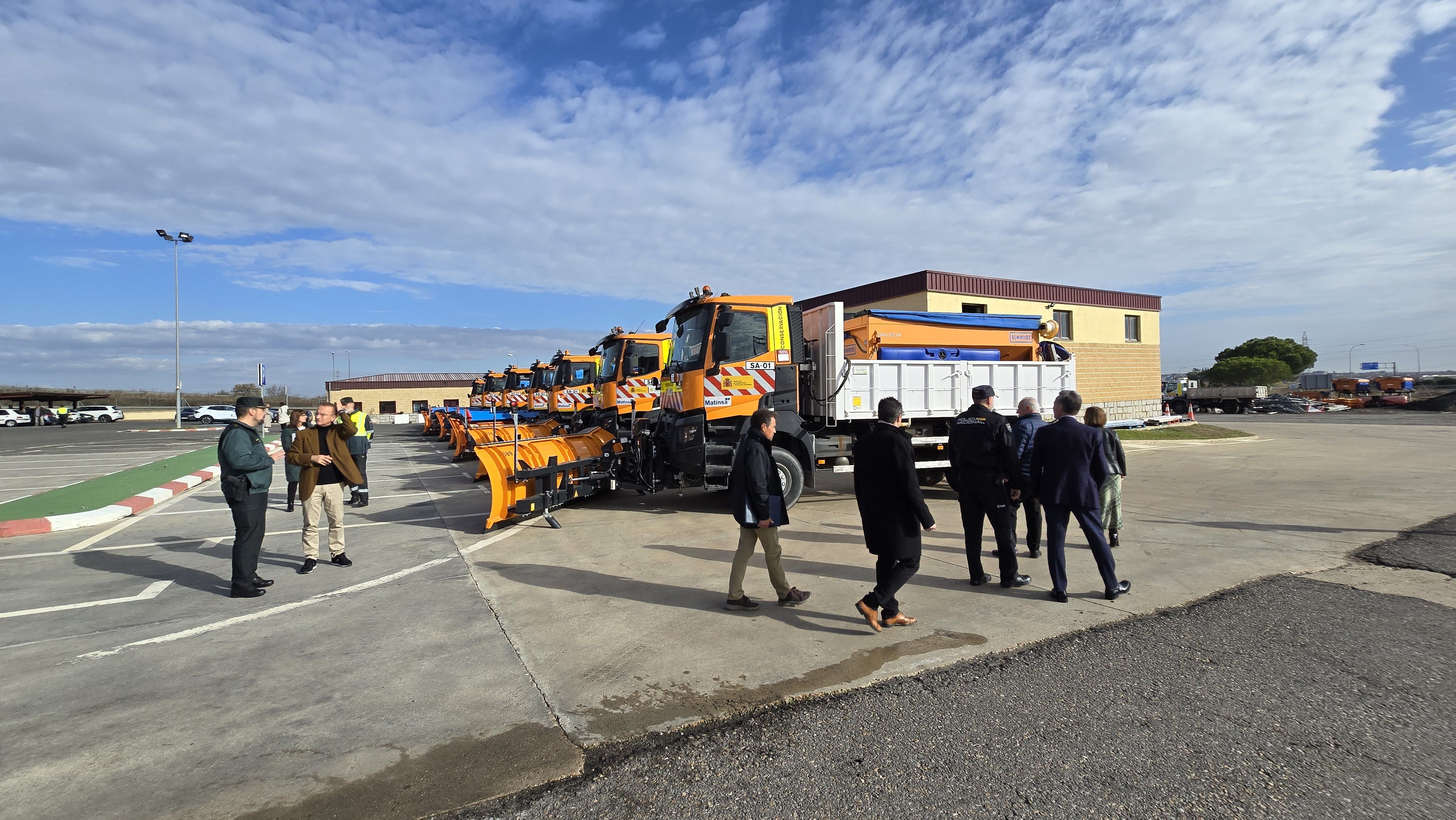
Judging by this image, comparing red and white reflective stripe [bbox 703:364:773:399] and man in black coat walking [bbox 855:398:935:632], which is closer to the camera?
man in black coat walking [bbox 855:398:935:632]

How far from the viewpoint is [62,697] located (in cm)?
390

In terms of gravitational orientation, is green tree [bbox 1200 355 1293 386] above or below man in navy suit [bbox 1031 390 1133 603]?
above

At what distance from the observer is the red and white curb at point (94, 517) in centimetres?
866

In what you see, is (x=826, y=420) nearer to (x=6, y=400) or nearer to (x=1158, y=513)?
(x=1158, y=513)

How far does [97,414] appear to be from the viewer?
2068 inches

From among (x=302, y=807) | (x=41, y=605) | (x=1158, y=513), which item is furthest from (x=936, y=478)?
(x=41, y=605)

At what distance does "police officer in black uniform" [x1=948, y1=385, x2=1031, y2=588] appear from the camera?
18.6 feet

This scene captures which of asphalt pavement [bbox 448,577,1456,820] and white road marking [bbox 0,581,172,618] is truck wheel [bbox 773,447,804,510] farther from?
white road marking [bbox 0,581,172,618]

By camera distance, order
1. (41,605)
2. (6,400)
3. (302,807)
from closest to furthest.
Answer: (302,807) → (41,605) → (6,400)

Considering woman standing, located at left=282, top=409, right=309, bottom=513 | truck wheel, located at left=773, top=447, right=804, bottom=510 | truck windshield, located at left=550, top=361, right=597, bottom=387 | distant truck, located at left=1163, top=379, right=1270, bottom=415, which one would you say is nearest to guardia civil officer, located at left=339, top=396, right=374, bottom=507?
woman standing, located at left=282, top=409, right=309, bottom=513

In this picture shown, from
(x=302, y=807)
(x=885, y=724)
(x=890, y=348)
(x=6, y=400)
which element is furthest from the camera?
(x=6, y=400)

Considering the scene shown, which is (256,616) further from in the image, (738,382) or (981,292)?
(981,292)

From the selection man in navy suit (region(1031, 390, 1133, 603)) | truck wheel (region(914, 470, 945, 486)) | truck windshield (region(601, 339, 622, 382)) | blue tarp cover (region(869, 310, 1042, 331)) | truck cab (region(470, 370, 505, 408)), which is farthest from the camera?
truck cab (region(470, 370, 505, 408))

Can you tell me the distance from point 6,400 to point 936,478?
3481 inches
